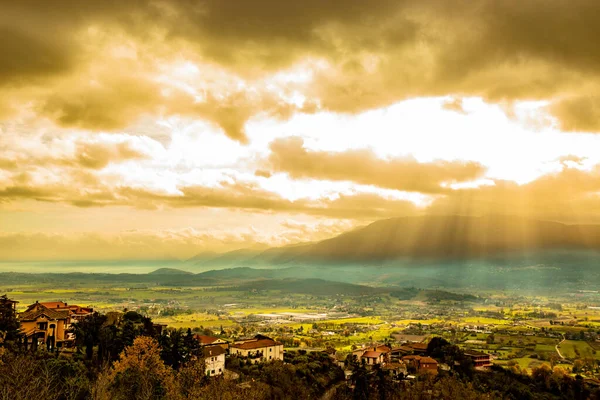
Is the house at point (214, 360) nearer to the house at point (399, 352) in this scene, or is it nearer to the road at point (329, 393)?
the road at point (329, 393)

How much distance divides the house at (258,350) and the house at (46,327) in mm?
25904

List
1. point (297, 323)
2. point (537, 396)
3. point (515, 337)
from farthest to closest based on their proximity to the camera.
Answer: point (297, 323) → point (515, 337) → point (537, 396)

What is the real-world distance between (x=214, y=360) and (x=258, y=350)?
1302 cm

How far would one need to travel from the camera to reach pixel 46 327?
60906 millimetres

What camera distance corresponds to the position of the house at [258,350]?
7869 centimetres

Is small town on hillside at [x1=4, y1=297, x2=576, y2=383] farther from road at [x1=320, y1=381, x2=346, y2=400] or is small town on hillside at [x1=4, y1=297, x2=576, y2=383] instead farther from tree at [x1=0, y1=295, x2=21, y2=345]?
road at [x1=320, y1=381, x2=346, y2=400]

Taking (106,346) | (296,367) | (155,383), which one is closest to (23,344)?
(106,346)

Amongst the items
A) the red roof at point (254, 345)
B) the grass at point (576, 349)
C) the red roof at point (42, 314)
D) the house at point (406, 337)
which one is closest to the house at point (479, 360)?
the red roof at point (254, 345)

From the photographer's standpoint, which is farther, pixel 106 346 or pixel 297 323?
pixel 297 323

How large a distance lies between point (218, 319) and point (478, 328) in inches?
3524

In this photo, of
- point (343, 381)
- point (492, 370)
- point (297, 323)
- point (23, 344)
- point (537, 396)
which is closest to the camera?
point (23, 344)

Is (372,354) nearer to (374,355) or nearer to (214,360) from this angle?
(374,355)

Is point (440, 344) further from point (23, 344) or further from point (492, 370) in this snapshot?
point (23, 344)

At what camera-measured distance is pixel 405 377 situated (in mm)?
71750
